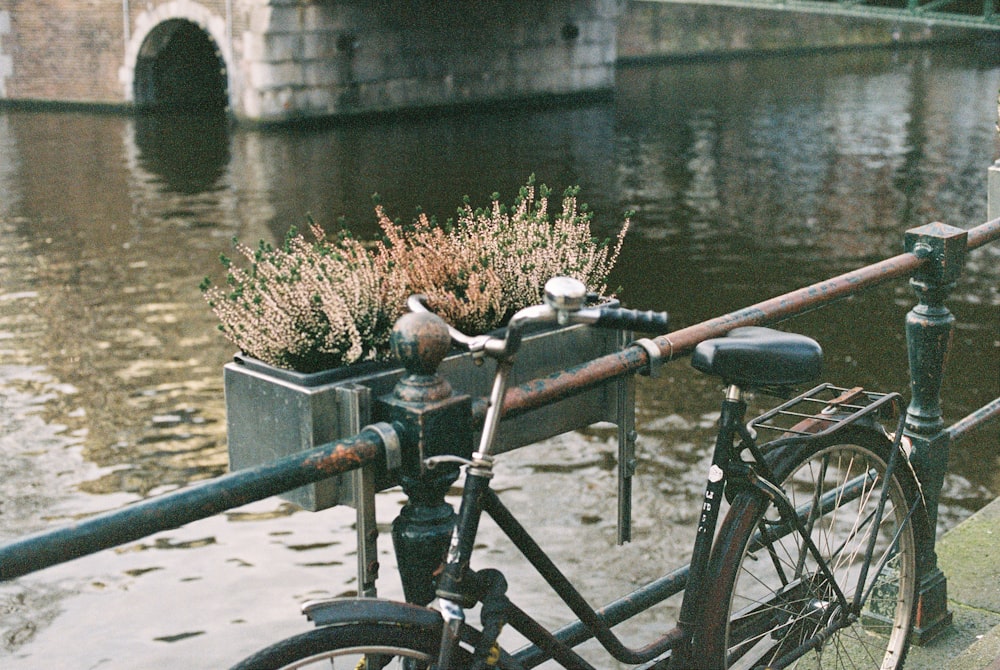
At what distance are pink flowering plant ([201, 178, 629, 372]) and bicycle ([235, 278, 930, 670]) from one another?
2.63ft

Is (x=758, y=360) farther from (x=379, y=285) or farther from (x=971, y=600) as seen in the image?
(x=971, y=600)

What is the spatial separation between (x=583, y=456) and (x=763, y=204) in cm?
926

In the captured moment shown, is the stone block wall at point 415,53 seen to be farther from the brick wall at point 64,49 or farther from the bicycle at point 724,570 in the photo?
the bicycle at point 724,570

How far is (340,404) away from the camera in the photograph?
8.97 ft

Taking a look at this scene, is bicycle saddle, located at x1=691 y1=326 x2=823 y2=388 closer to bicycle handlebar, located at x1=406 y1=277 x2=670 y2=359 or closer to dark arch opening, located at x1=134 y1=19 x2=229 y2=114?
bicycle handlebar, located at x1=406 y1=277 x2=670 y2=359

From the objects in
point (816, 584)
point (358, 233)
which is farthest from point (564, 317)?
point (358, 233)

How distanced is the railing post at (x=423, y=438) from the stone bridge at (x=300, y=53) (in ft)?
74.5

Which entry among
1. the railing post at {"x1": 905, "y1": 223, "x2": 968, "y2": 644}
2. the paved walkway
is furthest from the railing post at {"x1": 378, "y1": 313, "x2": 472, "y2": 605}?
the railing post at {"x1": 905, "y1": 223, "x2": 968, "y2": 644}

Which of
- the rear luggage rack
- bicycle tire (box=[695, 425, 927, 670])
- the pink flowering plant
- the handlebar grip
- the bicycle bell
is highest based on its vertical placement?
the bicycle bell

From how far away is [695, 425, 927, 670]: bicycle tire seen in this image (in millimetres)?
2674

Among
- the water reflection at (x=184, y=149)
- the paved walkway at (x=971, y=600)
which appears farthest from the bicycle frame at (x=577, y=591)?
the water reflection at (x=184, y=149)

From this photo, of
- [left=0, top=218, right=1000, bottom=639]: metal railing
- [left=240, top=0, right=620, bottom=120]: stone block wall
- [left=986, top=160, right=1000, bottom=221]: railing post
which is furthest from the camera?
[left=240, top=0, right=620, bottom=120]: stone block wall

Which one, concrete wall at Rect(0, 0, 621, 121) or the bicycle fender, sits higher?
concrete wall at Rect(0, 0, 621, 121)

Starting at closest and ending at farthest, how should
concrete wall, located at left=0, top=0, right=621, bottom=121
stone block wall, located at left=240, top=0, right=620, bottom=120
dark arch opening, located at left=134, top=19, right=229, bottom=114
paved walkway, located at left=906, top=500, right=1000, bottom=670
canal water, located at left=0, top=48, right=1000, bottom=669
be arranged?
paved walkway, located at left=906, top=500, right=1000, bottom=670 < canal water, located at left=0, top=48, right=1000, bottom=669 < stone block wall, located at left=240, top=0, right=620, bottom=120 < concrete wall, located at left=0, top=0, right=621, bottom=121 < dark arch opening, located at left=134, top=19, right=229, bottom=114
